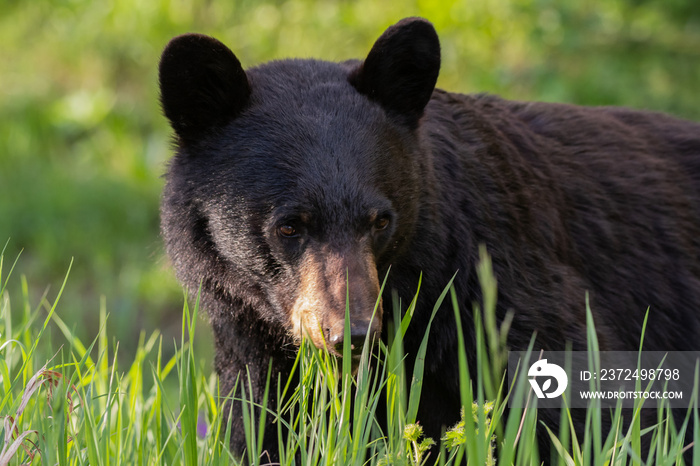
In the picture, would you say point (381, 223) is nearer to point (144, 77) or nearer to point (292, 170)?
point (292, 170)

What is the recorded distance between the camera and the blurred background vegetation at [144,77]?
616 cm

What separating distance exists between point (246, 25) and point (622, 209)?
6.34 metres

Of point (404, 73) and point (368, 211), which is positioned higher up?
point (404, 73)

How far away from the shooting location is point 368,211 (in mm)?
2656

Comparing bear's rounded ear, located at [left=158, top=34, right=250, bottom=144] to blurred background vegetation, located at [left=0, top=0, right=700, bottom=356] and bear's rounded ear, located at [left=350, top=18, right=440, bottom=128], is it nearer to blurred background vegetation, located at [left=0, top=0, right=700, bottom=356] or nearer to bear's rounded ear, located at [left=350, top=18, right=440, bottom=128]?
bear's rounded ear, located at [left=350, top=18, right=440, bottom=128]

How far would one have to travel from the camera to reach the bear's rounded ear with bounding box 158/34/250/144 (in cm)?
279

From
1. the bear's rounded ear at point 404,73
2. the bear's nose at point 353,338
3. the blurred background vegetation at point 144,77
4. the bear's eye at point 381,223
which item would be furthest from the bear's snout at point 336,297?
the blurred background vegetation at point 144,77

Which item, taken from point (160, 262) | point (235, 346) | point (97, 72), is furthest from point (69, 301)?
point (235, 346)

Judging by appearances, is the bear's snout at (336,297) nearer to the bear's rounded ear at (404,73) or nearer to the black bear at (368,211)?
the black bear at (368,211)

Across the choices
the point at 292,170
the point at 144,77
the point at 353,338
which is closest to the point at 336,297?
the point at 353,338

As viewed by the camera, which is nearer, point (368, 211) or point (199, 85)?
point (368, 211)

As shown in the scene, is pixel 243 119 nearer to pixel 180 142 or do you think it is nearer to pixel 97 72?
pixel 180 142

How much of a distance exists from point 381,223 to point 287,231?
0.94ft

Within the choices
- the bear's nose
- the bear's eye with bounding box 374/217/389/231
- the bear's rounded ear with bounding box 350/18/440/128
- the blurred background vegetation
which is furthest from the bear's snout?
the blurred background vegetation
